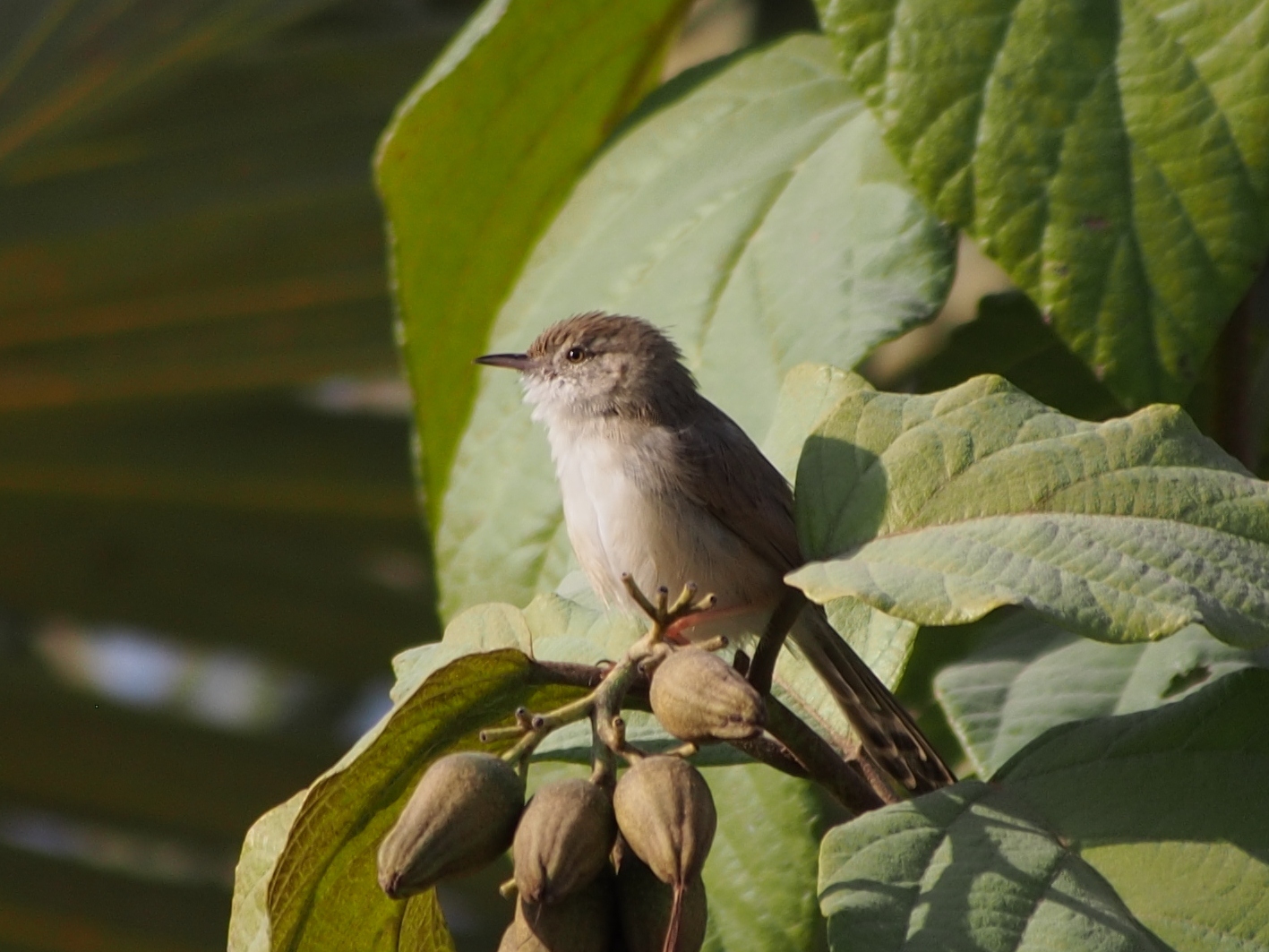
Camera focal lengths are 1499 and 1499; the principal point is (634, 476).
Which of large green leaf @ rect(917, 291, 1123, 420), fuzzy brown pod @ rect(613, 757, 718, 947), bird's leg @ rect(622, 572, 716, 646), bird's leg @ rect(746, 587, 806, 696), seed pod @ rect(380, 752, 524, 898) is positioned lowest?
fuzzy brown pod @ rect(613, 757, 718, 947)

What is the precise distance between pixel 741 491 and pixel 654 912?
1.76 meters

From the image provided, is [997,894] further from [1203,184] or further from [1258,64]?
[1258,64]

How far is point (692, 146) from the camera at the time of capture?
2721 millimetres

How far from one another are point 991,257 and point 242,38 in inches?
108

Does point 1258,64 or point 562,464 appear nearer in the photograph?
point 1258,64

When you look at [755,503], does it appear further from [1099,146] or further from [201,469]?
[201,469]

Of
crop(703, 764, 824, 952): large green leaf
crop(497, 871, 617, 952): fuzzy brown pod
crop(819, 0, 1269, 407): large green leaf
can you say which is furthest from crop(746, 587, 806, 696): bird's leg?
crop(819, 0, 1269, 407): large green leaf

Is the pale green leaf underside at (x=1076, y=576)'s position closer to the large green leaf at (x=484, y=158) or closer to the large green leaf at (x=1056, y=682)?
the large green leaf at (x=1056, y=682)

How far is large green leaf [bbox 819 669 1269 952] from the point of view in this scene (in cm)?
147

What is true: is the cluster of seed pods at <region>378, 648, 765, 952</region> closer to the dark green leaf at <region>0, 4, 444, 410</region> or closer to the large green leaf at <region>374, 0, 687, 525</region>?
the large green leaf at <region>374, 0, 687, 525</region>

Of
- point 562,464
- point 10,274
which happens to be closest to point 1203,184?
point 562,464

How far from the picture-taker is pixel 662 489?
3104 millimetres

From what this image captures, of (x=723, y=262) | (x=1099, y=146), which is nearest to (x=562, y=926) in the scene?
(x=1099, y=146)

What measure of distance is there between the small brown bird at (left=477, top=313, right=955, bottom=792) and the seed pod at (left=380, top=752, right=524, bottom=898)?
A: 1.14 m
